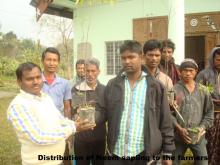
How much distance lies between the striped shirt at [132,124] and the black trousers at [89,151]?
72 cm

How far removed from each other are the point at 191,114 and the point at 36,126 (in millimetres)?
1780

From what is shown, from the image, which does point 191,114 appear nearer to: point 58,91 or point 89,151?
point 89,151

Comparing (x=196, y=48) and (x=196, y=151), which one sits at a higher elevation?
(x=196, y=48)

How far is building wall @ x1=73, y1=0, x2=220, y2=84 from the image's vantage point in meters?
10.4

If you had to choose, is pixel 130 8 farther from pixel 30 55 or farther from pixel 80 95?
pixel 80 95

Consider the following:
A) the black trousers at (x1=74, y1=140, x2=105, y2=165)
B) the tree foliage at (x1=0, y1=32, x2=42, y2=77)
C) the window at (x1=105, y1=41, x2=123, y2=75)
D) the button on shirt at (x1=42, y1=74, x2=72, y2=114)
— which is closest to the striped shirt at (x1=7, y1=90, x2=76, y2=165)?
the button on shirt at (x1=42, y1=74, x2=72, y2=114)

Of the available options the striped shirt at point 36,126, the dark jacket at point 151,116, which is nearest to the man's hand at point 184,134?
the dark jacket at point 151,116

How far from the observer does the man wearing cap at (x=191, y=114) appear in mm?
3454

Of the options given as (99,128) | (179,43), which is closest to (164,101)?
(99,128)

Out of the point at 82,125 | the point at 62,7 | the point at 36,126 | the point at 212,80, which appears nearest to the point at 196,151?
the point at 212,80

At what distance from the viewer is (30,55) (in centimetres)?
472

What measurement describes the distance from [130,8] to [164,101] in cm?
850

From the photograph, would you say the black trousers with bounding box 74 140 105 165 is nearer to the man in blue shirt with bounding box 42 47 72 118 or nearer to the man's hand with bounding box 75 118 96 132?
the man in blue shirt with bounding box 42 47 72 118

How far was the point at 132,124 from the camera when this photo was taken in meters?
2.84
